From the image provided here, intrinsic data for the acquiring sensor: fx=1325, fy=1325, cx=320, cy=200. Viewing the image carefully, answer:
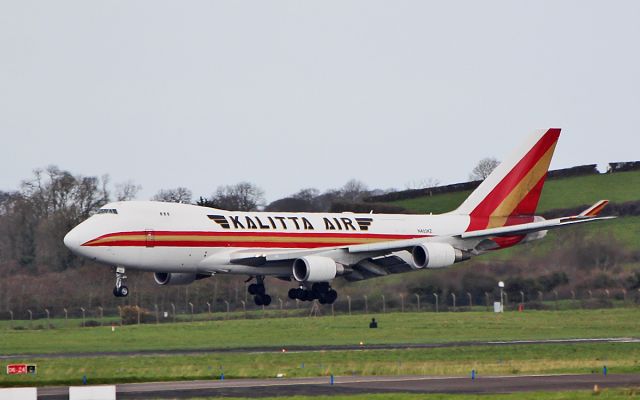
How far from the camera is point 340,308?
74.4 m

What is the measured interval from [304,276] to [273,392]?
24064mm

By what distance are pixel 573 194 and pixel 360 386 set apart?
178 feet

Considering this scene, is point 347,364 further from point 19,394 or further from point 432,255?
point 19,394

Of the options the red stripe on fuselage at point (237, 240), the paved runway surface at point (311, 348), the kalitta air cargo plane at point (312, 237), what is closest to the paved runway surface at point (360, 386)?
the paved runway surface at point (311, 348)

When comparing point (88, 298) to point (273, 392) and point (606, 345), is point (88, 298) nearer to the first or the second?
point (606, 345)

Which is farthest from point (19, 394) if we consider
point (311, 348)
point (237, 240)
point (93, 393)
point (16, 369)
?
point (237, 240)

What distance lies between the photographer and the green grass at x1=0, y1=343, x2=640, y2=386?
45656 millimetres

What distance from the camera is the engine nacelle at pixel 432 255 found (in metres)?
64.1

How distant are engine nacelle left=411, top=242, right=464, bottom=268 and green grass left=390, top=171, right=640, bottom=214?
78.0ft

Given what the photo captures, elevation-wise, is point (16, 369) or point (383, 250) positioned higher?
point (383, 250)

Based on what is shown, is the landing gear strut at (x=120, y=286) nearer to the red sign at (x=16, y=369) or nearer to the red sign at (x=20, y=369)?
the red sign at (x=20, y=369)

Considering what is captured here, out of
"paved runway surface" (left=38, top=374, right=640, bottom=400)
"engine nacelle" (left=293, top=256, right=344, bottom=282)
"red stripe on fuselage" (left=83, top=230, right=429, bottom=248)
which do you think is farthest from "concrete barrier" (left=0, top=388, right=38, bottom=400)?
"engine nacelle" (left=293, top=256, right=344, bottom=282)

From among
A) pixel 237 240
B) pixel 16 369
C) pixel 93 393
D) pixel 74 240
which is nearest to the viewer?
pixel 93 393

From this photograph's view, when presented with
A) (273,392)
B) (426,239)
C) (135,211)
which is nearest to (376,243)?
(426,239)
